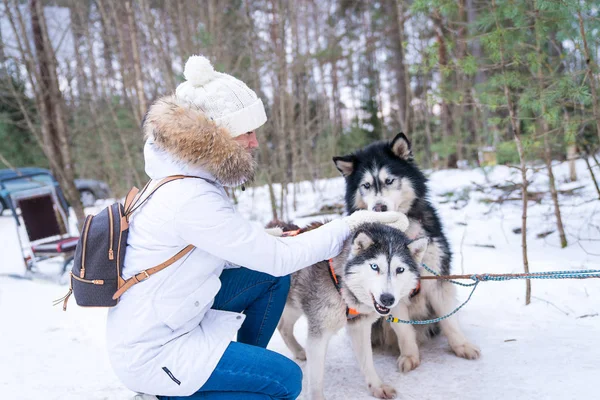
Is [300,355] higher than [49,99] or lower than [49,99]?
lower

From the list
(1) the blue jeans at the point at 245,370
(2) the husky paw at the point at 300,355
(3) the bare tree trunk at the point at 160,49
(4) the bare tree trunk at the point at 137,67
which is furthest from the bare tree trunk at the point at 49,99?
(1) the blue jeans at the point at 245,370

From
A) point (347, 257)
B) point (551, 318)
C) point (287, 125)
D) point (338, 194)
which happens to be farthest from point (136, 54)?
point (551, 318)

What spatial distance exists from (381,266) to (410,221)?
757mm

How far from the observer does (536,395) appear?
87.4 inches

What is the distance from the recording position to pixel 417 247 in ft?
7.67

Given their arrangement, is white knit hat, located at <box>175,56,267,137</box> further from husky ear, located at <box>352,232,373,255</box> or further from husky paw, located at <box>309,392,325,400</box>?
husky paw, located at <box>309,392,325,400</box>

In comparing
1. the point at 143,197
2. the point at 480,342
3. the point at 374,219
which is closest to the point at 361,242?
the point at 374,219

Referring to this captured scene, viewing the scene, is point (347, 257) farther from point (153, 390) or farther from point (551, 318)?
point (551, 318)

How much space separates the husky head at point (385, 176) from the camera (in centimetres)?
286

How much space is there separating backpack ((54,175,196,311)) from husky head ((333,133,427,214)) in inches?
56.8

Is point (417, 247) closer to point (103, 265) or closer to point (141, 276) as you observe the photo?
point (141, 276)

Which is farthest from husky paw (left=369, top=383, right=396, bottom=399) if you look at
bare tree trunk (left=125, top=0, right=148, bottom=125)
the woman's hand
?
bare tree trunk (left=125, top=0, right=148, bottom=125)

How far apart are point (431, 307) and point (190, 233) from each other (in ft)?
6.07

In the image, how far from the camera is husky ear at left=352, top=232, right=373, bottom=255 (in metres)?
2.21
